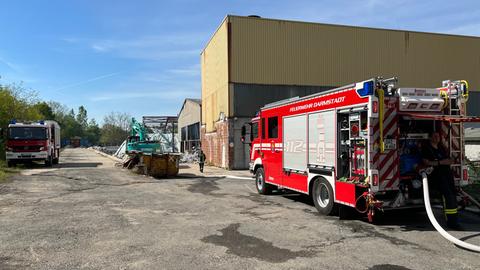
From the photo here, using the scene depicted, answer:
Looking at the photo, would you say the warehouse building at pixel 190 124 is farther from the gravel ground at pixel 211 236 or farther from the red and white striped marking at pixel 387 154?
the red and white striped marking at pixel 387 154

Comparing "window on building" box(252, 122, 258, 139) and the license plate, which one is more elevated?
"window on building" box(252, 122, 258, 139)

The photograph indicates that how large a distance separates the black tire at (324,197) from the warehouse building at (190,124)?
99.4 ft

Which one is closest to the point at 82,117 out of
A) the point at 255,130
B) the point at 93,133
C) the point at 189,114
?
the point at 93,133

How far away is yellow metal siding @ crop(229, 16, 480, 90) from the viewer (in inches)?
1158

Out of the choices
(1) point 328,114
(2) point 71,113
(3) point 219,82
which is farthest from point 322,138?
(2) point 71,113

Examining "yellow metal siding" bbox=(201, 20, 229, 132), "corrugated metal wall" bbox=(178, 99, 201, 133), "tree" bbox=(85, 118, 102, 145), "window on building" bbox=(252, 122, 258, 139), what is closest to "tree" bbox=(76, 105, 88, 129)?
"tree" bbox=(85, 118, 102, 145)

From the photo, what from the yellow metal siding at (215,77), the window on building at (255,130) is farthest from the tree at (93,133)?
the window on building at (255,130)

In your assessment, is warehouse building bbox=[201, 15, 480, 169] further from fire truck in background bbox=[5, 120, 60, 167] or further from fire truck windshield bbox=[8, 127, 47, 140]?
fire truck windshield bbox=[8, 127, 47, 140]

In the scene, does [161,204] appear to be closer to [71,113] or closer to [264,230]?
[264,230]

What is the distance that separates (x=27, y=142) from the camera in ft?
93.9

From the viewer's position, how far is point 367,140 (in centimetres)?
887

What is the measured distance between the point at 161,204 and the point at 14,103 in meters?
32.7

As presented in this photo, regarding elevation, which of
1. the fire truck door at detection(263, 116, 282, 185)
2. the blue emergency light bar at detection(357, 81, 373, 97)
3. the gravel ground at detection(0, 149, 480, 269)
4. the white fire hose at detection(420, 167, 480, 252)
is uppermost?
the blue emergency light bar at detection(357, 81, 373, 97)

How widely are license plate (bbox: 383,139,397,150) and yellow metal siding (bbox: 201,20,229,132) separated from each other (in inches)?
816
